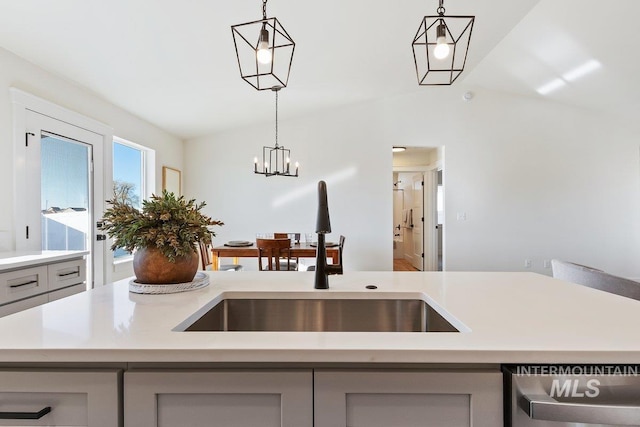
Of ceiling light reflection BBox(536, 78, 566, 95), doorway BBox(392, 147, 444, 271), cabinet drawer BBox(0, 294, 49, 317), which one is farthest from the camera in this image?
doorway BBox(392, 147, 444, 271)

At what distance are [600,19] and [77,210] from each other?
5319 mm

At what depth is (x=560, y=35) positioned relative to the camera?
3590 millimetres

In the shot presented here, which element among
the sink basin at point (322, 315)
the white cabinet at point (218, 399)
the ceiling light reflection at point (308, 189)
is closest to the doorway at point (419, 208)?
the ceiling light reflection at point (308, 189)

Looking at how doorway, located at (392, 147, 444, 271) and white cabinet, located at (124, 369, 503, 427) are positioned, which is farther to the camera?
doorway, located at (392, 147, 444, 271)

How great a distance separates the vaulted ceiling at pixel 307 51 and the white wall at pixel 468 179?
351 millimetres

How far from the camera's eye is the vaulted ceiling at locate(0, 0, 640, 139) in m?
2.40

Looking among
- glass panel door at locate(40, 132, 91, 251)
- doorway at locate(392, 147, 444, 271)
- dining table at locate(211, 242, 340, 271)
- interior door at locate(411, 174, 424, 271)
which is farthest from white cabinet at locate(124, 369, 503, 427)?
interior door at locate(411, 174, 424, 271)

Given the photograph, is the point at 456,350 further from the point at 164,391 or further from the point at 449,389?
the point at 164,391

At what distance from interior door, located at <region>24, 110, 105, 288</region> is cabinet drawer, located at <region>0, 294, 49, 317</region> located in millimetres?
905

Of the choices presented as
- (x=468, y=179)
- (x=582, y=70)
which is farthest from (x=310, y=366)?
(x=468, y=179)

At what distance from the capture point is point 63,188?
2.96 metres

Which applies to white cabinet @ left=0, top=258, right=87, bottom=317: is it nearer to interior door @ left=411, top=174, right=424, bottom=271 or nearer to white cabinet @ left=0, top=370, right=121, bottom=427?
white cabinet @ left=0, top=370, right=121, bottom=427

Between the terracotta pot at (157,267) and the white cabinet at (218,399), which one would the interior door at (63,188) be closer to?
the terracotta pot at (157,267)

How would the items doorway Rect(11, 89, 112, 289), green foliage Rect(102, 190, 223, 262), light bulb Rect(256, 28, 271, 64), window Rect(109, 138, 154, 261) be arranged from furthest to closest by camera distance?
window Rect(109, 138, 154, 261)
doorway Rect(11, 89, 112, 289)
light bulb Rect(256, 28, 271, 64)
green foliage Rect(102, 190, 223, 262)
